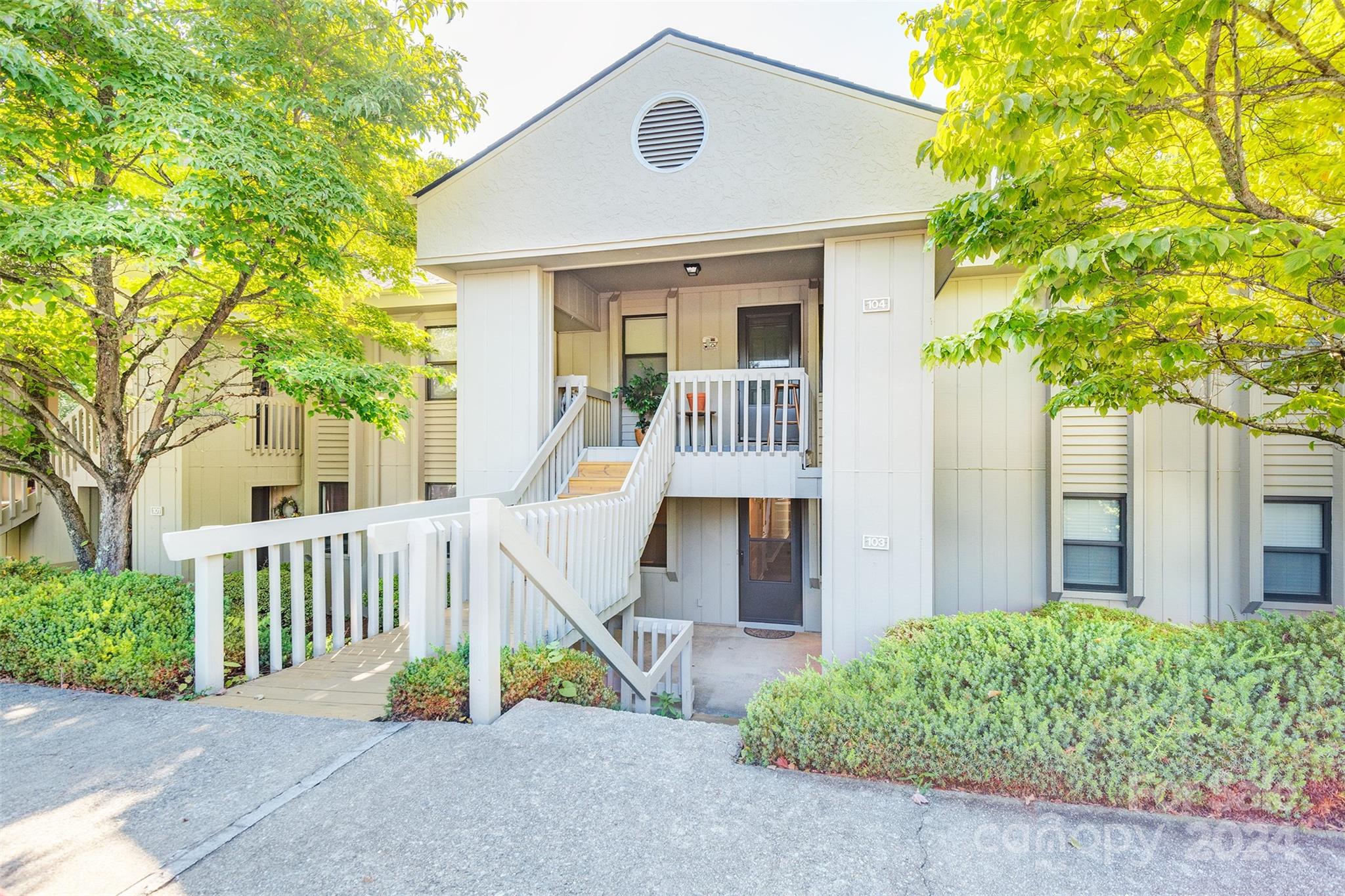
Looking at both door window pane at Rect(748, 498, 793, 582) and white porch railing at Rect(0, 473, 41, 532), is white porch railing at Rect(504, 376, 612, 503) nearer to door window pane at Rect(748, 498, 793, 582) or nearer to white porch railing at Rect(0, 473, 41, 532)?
door window pane at Rect(748, 498, 793, 582)

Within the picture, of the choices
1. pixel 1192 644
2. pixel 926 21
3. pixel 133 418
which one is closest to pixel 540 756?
pixel 1192 644

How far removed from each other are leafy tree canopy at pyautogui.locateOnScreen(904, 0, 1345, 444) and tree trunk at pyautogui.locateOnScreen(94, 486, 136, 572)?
25.7 feet

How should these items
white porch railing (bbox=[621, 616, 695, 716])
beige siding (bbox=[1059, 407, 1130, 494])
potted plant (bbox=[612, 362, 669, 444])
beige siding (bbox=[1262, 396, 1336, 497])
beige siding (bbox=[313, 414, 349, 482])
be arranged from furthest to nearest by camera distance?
beige siding (bbox=[313, 414, 349, 482]), potted plant (bbox=[612, 362, 669, 444]), beige siding (bbox=[1059, 407, 1130, 494]), beige siding (bbox=[1262, 396, 1336, 497]), white porch railing (bbox=[621, 616, 695, 716])

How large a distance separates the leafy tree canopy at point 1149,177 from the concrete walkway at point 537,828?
2455mm

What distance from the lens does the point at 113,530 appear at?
5699 mm

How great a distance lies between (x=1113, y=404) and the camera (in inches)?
175

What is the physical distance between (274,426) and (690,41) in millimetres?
8661

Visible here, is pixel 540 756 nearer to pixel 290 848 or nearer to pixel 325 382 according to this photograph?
pixel 290 848

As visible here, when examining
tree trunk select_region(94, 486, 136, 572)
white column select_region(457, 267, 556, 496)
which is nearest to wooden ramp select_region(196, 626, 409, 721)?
white column select_region(457, 267, 556, 496)

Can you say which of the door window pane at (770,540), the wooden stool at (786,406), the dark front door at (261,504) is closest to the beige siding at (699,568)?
the door window pane at (770,540)

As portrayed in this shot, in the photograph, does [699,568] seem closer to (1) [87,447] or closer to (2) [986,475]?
(2) [986,475]

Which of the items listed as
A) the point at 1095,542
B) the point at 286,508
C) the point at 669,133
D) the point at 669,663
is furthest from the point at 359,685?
the point at 1095,542

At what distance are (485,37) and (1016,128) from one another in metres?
6.24

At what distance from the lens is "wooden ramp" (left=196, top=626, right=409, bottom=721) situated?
3254 millimetres
